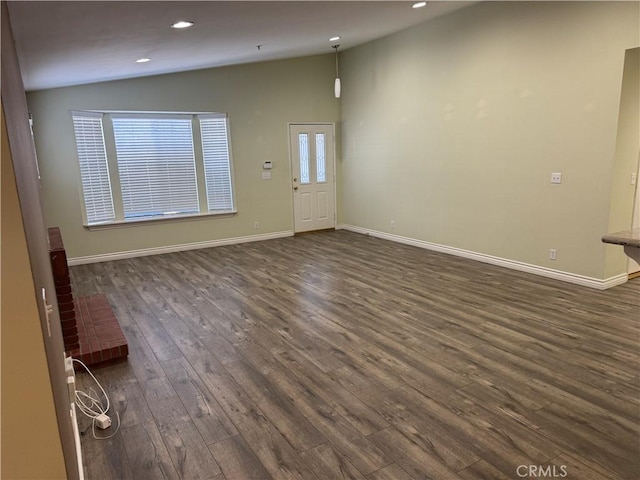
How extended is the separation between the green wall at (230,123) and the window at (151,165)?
0.50 ft

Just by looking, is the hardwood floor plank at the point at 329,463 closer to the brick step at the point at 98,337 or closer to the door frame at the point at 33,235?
the door frame at the point at 33,235

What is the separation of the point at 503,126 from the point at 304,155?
12.0 feet

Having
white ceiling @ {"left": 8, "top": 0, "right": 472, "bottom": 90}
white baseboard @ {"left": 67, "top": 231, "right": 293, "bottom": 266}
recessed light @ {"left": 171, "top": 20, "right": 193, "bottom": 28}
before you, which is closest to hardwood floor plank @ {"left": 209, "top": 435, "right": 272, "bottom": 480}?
white ceiling @ {"left": 8, "top": 0, "right": 472, "bottom": 90}

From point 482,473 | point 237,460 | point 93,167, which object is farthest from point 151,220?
point 482,473

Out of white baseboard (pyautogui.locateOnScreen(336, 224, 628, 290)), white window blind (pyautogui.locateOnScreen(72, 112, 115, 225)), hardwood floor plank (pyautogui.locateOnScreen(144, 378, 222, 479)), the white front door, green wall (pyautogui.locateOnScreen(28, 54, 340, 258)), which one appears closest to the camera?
hardwood floor plank (pyautogui.locateOnScreen(144, 378, 222, 479))

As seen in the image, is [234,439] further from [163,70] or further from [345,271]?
[163,70]

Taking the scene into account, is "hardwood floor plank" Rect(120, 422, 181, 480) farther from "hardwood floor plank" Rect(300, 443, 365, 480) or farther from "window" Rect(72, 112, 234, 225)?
"window" Rect(72, 112, 234, 225)

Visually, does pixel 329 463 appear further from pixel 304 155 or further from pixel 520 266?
pixel 304 155

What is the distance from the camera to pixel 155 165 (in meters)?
6.41

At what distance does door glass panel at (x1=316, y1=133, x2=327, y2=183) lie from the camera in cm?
780

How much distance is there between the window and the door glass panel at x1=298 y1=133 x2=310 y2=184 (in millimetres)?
1369

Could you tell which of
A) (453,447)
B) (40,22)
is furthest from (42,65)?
(453,447)

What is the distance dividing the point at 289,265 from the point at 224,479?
385 cm

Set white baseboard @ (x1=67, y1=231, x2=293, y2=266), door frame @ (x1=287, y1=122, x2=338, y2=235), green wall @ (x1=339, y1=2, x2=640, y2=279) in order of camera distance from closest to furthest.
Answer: green wall @ (x1=339, y1=2, x2=640, y2=279) < white baseboard @ (x1=67, y1=231, x2=293, y2=266) < door frame @ (x1=287, y1=122, x2=338, y2=235)
